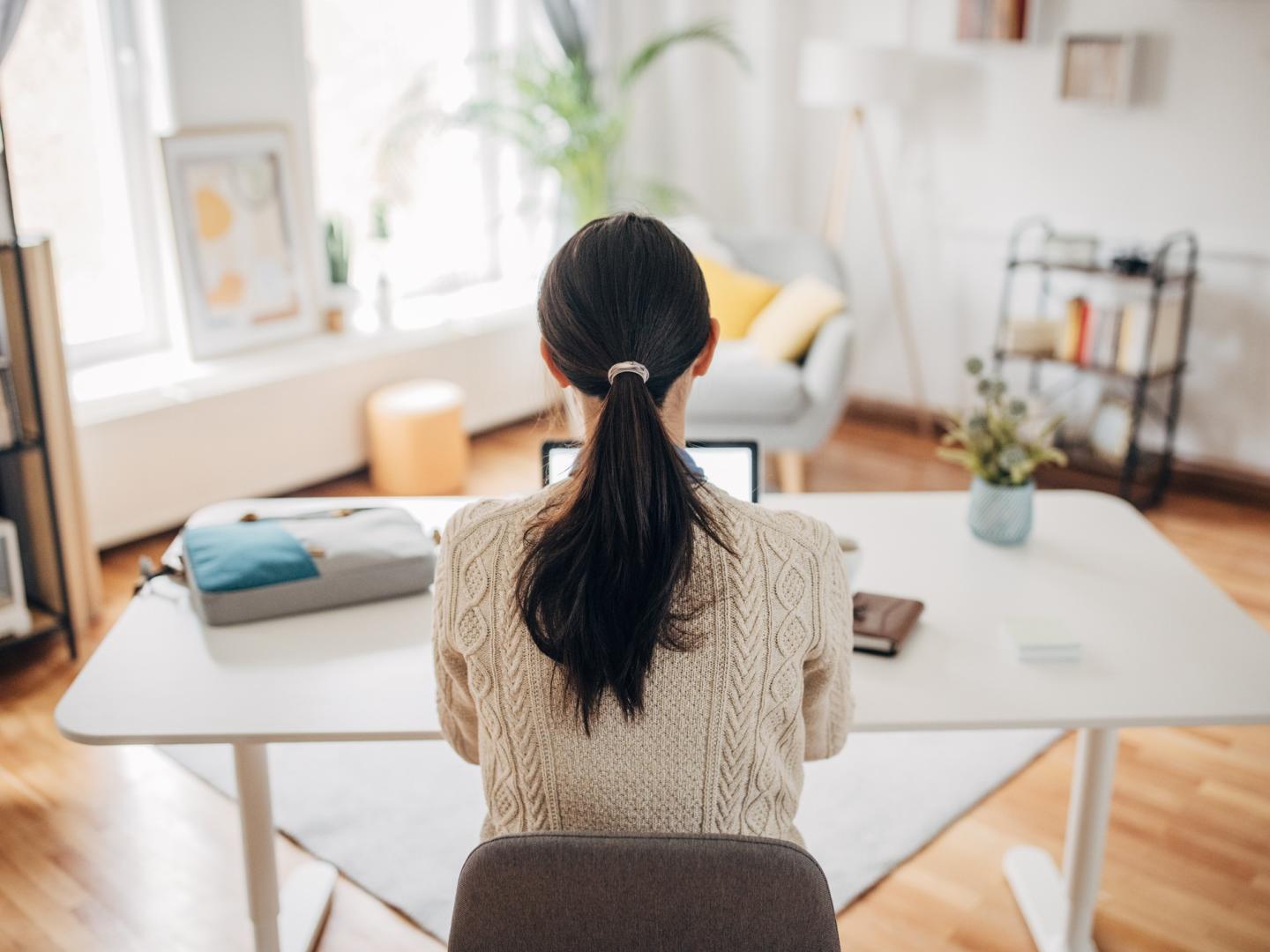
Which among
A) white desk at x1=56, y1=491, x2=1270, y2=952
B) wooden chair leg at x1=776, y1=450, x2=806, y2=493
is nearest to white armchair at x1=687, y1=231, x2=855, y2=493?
wooden chair leg at x1=776, y1=450, x2=806, y2=493

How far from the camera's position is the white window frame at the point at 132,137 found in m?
3.55

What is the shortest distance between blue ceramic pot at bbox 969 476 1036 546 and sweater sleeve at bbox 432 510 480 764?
97 centimetres

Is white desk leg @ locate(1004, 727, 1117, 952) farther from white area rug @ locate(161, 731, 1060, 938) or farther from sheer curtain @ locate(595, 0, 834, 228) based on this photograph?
sheer curtain @ locate(595, 0, 834, 228)

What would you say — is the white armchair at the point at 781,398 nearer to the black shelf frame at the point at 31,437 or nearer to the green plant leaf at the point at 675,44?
the green plant leaf at the point at 675,44

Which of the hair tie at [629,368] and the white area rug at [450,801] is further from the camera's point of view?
the white area rug at [450,801]

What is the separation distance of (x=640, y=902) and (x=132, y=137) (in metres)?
3.33

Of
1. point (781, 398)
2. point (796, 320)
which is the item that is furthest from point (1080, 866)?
point (796, 320)

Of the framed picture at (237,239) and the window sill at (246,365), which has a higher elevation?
the framed picture at (237,239)

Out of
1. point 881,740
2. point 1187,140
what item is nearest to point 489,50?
point 1187,140

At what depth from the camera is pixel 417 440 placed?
13.0ft

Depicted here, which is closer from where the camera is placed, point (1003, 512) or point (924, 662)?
point (924, 662)

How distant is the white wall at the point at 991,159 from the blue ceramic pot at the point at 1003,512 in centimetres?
239

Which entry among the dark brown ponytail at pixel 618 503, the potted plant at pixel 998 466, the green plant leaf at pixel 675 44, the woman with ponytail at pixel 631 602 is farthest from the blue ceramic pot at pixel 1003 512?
the green plant leaf at pixel 675 44

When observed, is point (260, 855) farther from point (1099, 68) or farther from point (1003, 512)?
point (1099, 68)
